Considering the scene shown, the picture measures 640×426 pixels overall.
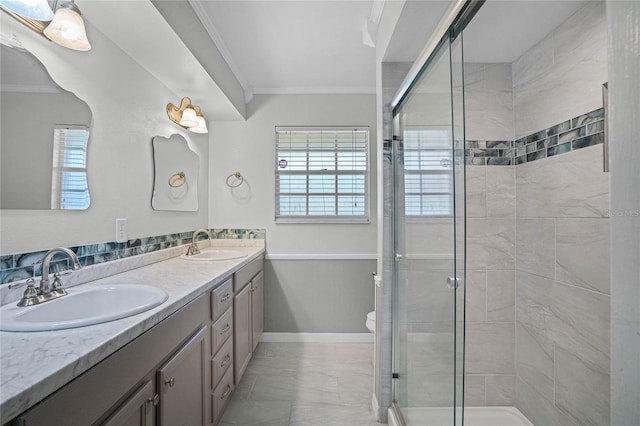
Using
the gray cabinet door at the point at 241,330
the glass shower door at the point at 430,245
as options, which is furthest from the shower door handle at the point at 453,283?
→ the gray cabinet door at the point at 241,330

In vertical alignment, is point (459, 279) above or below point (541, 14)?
below

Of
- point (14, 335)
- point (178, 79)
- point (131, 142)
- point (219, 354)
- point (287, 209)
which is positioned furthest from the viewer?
point (287, 209)

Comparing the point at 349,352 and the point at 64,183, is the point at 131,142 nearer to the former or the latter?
the point at 64,183

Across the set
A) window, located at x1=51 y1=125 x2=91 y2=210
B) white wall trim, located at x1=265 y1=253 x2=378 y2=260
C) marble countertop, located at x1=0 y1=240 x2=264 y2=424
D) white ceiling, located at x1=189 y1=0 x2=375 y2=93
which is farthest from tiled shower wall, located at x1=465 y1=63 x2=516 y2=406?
window, located at x1=51 y1=125 x2=91 y2=210

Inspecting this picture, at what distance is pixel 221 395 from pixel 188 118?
1875 mm

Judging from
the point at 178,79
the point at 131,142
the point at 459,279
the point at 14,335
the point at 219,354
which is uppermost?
the point at 178,79

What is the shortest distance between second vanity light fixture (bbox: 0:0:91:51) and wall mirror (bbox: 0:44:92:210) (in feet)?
0.39

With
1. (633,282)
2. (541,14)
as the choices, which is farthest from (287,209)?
(633,282)

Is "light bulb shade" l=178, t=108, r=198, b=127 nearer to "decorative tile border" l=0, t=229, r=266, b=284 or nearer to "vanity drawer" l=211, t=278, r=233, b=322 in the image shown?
"decorative tile border" l=0, t=229, r=266, b=284

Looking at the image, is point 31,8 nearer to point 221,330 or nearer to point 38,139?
point 38,139

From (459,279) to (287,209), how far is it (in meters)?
2.08

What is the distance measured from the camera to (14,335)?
0.76 m

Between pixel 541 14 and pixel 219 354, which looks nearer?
pixel 541 14

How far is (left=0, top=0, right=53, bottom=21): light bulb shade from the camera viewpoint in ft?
3.23
